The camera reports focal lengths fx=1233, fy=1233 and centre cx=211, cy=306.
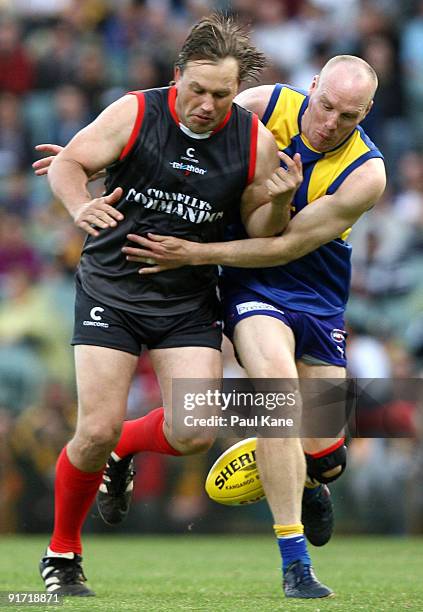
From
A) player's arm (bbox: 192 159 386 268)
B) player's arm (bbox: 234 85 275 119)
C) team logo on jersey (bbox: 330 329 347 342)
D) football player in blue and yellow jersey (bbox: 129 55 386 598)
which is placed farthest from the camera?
team logo on jersey (bbox: 330 329 347 342)

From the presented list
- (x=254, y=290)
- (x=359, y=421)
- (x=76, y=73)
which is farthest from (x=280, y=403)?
(x=76, y=73)

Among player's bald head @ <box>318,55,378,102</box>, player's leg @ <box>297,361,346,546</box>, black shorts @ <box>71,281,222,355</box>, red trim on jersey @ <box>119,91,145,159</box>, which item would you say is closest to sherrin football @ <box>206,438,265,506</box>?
player's leg @ <box>297,361,346,546</box>

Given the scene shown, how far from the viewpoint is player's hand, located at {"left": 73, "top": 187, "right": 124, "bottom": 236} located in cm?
498

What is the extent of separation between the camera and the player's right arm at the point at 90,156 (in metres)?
5.16

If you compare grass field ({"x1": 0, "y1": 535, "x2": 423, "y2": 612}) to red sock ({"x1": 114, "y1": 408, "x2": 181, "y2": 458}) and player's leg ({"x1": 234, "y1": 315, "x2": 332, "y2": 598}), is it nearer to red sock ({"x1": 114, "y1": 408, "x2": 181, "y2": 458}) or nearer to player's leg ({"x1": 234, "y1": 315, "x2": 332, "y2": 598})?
player's leg ({"x1": 234, "y1": 315, "x2": 332, "y2": 598})

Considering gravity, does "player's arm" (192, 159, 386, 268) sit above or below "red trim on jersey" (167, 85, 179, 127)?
below

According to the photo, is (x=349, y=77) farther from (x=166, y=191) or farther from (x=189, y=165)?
(x=166, y=191)

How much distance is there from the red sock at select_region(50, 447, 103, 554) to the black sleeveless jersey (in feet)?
2.56

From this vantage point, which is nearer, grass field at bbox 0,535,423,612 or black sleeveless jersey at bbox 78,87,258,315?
grass field at bbox 0,535,423,612

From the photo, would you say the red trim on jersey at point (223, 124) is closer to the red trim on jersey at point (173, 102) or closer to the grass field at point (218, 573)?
the red trim on jersey at point (173, 102)

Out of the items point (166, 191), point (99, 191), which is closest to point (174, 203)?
point (166, 191)

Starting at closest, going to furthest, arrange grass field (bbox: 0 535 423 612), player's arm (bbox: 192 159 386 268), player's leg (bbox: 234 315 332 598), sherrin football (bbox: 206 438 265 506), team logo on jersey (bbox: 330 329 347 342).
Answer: grass field (bbox: 0 535 423 612) < player's leg (bbox: 234 315 332 598) < player's arm (bbox: 192 159 386 268) < team logo on jersey (bbox: 330 329 347 342) < sherrin football (bbox: 206 438 265 506)

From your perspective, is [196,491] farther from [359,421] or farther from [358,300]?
[358,300]

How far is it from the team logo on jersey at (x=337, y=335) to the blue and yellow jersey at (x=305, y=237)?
3.6 inches
